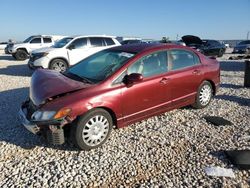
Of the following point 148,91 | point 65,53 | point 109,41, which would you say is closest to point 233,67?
point 109,41

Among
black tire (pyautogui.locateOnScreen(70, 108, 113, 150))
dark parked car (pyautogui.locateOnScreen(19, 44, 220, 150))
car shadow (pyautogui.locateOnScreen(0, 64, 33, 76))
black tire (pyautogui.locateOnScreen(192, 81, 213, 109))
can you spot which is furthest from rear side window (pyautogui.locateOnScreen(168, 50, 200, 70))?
car shadow (pyautogui.locateOnScreen(0, 64, 33, 76))

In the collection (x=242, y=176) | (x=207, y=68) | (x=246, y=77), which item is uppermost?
(x=207, y=68)

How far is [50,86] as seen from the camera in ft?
15.2

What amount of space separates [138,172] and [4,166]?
6.35 ft

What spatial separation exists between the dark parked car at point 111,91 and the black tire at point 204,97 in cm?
3

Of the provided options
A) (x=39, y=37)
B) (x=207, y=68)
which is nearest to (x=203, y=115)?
(x=207, y=68)

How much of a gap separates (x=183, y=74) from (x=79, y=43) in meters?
7.68

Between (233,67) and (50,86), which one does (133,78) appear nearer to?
(50,86)

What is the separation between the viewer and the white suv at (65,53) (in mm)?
Result: 11570

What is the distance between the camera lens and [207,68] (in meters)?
6.33

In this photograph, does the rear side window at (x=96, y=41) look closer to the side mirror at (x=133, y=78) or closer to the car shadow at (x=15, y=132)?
the car shadow at (x=15, y=132)

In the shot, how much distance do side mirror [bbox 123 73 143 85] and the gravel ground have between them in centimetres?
100

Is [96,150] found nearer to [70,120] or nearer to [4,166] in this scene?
[70,120]

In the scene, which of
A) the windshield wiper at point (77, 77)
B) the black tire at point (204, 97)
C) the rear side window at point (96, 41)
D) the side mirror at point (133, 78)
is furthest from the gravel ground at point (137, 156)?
the rear side window at point (96, 41)
